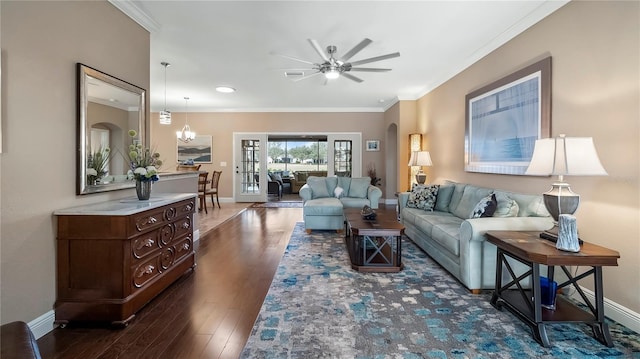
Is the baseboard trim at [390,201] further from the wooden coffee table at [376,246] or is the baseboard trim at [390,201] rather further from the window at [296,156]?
the window at [296,156]

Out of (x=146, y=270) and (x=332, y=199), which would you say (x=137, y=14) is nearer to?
(x=146, y=270)

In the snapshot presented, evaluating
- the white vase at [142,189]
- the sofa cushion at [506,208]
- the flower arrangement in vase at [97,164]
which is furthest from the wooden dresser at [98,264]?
the sofa cushion at [506,208]

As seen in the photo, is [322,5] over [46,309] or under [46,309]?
over

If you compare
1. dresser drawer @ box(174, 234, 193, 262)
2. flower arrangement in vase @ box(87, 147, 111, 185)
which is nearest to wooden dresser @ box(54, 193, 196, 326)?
flower arrangement in vase @ box(87, 147, 111, 185)

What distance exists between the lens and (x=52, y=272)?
2.15m

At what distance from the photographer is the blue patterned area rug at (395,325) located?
188cm

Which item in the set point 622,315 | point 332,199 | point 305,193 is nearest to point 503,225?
point 622,315

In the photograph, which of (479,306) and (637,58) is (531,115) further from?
(479,306)

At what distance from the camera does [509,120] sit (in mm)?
3559

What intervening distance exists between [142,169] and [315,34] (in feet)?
8.21

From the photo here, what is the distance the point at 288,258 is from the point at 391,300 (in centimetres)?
151

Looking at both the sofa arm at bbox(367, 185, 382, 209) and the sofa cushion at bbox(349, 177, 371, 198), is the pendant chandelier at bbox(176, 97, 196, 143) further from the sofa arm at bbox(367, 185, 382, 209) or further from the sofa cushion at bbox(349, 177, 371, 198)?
the sofa arm at bbox(367, 185, 382, 209)

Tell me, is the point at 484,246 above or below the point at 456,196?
below

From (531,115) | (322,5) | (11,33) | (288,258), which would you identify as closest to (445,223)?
(531,115)
